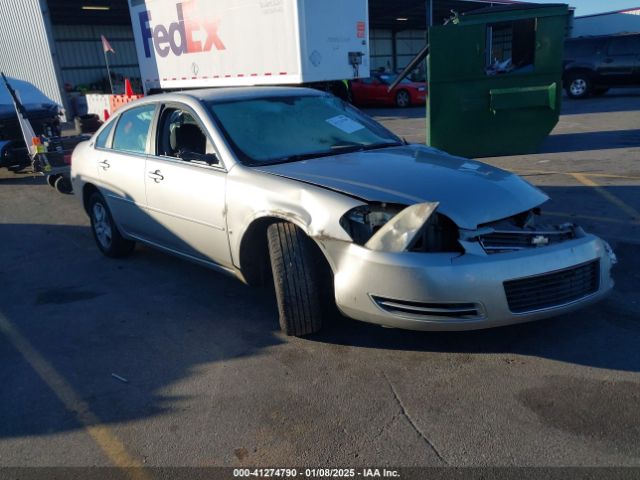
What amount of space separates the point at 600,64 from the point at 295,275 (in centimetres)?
1919

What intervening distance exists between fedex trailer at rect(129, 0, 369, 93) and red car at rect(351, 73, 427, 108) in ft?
22.2

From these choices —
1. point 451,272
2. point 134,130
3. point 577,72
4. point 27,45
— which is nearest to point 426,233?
point 451,272

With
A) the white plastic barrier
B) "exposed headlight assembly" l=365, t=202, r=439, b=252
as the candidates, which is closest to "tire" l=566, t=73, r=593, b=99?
the white plastic barrier

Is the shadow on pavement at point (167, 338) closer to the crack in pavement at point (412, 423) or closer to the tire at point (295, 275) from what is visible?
the tire at point (295, 275)

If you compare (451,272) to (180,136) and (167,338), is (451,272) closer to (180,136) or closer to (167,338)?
(167,338)

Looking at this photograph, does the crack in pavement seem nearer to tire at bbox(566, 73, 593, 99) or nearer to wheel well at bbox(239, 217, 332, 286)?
wheel well at bbox(239, 217, 332, 286)

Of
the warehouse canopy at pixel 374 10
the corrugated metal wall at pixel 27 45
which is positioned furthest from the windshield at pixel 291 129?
the warehouse canopy at pixel 374 10

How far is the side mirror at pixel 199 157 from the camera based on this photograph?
3.99 meters

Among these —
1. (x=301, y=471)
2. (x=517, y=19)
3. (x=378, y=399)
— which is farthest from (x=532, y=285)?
(x=517, y=19)

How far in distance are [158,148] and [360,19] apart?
31.7 feet

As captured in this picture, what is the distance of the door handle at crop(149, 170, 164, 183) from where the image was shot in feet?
14.7

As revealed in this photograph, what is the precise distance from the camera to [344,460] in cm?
249

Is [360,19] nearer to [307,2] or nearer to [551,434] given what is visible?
[307,2]

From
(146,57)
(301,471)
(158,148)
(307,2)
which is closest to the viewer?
(301,471)
